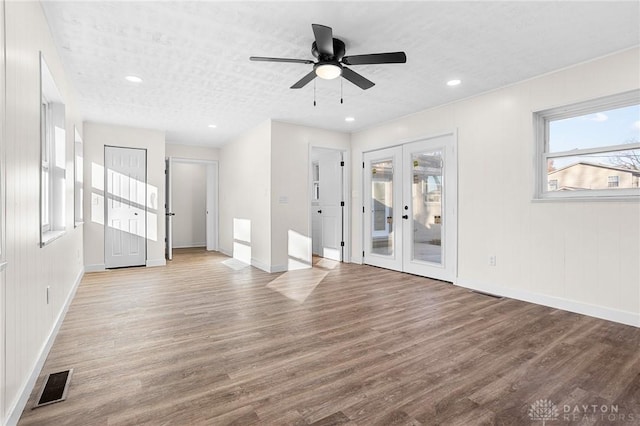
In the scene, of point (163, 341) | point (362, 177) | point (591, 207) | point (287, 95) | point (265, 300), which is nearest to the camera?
point (163, 341)

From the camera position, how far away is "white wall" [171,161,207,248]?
8.88 metres

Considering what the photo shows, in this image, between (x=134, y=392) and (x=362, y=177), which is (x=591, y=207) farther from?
(x=134, y=392)

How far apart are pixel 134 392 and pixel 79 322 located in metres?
1.71

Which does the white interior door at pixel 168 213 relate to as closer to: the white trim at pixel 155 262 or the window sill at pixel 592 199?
the white trim at pixel 155 262

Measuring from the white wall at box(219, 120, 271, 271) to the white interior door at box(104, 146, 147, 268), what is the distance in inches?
69.6

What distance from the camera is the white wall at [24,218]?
1.71 meters

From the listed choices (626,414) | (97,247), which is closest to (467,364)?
(626,414)

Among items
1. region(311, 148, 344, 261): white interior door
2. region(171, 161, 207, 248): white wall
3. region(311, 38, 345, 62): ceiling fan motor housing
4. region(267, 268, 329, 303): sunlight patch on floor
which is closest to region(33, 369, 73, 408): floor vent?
region(267, 268, 329, 303): sunlight patch on floor

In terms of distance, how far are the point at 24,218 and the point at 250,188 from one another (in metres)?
4.42

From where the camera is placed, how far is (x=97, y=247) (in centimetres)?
575

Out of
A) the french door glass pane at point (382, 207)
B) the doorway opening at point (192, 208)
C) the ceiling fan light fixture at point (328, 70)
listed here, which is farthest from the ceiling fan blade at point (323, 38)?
the doorway opening at point (192, 208)

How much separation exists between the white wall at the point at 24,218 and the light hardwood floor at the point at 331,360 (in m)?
0.21

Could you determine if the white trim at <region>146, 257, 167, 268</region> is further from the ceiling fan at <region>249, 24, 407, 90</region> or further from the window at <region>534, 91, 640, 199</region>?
the window at <region>534, 91, 640, 199</region>

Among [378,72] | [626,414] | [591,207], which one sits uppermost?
[378,72]
